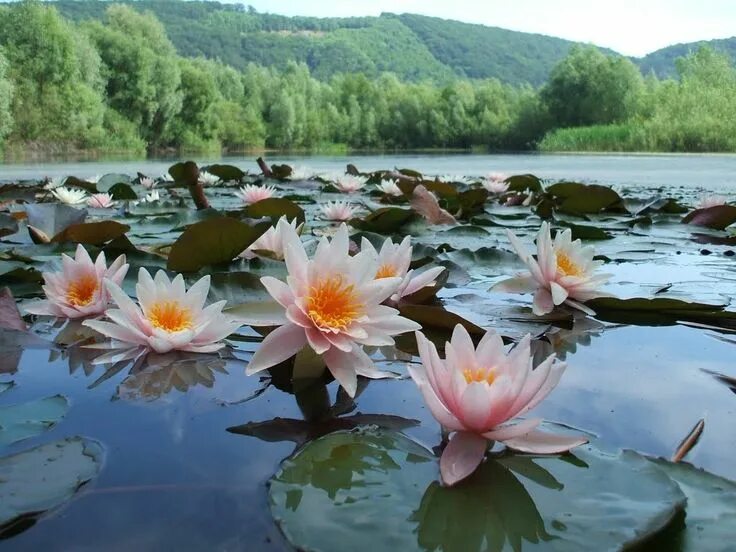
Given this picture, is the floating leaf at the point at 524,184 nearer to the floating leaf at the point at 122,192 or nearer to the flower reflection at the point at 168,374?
the floating leaf at the point at 122,192

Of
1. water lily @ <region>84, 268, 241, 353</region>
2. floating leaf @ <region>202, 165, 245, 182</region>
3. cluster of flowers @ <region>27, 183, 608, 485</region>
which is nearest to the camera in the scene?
cluster of flowers @ <region>27, 183, 608, 485</region>

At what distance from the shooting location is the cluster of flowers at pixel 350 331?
56 cm

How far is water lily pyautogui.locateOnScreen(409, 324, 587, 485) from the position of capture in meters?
0.54

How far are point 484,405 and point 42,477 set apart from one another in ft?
1.21

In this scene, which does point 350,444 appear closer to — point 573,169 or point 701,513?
point 701,513

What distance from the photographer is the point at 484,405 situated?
0.54m

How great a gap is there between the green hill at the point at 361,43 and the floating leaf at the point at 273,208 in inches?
4093

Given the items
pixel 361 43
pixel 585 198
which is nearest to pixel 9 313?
pixel 585 198

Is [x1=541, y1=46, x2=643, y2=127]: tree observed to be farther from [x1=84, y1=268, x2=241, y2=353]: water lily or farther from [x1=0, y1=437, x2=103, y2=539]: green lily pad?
[x1=0, y1=437, x2=103, y2=539]: green lily pad

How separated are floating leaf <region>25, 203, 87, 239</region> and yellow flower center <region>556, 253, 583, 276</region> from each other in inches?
51.8

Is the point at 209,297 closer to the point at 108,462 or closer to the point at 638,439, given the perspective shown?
the point at 108,462

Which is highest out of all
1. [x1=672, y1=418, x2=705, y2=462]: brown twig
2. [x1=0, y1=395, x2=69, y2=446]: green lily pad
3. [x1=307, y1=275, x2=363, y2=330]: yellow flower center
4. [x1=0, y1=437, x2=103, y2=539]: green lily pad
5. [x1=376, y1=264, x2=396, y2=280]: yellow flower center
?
[x1=307, y1=275, x2=363, y2=330]: yellow flower center

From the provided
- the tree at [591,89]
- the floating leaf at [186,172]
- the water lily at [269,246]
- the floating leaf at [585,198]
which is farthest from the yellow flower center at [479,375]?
the tree at [591,89]

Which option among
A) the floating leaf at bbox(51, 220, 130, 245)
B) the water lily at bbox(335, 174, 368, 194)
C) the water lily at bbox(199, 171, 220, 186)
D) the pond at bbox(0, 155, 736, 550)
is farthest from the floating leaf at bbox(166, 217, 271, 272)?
the water lily at bbox(199, 171, 220, 186)
